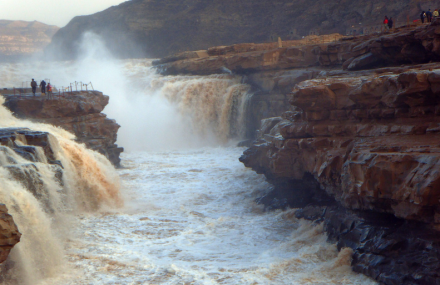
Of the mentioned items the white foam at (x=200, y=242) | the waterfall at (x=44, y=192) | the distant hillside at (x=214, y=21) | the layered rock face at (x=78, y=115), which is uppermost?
the distant hillside at (x=214, y=21)

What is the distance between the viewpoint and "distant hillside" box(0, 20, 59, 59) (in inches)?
2992

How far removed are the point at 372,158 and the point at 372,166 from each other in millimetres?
A: 236

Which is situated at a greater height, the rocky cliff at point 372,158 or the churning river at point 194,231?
the rocky cliff at point 372,158

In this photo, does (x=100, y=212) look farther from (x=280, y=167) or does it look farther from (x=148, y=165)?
(x=148, y=165)

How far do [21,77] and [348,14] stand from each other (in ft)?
109

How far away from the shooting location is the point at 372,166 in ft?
32.6

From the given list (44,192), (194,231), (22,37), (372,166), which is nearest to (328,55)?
(194,231)

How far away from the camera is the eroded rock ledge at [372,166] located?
915cm

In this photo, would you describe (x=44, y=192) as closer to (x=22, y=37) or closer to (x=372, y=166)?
(x=372, y=166)

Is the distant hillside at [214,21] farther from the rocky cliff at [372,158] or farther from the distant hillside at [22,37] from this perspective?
the rocky cliff at [372,158]

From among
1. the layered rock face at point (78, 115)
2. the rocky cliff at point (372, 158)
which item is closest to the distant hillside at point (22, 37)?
the layered rock face at point (78, 115)

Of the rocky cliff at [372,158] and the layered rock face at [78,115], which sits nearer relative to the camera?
the rocky cliff at [372,158]

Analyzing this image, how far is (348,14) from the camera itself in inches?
1857

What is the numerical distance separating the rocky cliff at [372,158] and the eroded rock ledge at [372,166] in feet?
0.07
